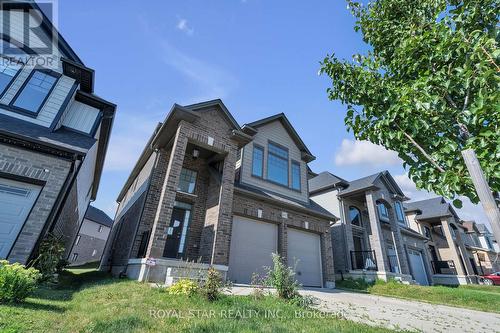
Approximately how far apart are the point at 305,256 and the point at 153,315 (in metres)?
9.41

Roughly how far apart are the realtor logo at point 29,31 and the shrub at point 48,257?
7322 millimetres

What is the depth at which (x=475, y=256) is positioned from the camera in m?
32.8

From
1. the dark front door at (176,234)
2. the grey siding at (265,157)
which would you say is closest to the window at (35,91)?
the dark front door at (176,234)

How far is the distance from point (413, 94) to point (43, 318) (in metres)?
7.25

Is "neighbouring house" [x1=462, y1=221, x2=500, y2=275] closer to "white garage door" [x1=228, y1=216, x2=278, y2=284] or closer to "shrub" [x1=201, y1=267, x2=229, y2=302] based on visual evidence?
"white garage door" [x1=228, y1=216, x2=278, y2=284]

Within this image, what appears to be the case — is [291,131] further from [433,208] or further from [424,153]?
[433,208]

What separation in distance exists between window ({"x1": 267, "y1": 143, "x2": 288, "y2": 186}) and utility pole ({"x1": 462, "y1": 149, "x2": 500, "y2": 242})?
10.6 meters

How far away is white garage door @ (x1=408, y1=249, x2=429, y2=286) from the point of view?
20.3 metres

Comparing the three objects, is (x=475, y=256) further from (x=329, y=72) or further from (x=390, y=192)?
(x=329, y=72)

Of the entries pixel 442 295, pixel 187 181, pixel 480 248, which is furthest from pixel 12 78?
pixel 480 248

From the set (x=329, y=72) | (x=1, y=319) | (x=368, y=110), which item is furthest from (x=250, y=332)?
(x=329, y=72)

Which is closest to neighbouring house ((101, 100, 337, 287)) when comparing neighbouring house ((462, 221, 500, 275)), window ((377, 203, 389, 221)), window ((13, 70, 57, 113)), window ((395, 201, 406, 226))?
window ((13, 70, 57, 113))

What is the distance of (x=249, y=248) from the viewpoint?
34.8 ft

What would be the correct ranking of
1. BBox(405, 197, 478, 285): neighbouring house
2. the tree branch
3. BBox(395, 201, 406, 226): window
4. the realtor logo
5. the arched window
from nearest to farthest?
the tree branch < the realtor logo < the arched window < BBox(395, 201, 406, 226): window < BBox(405, 197, 478, 285): neighbouring house
